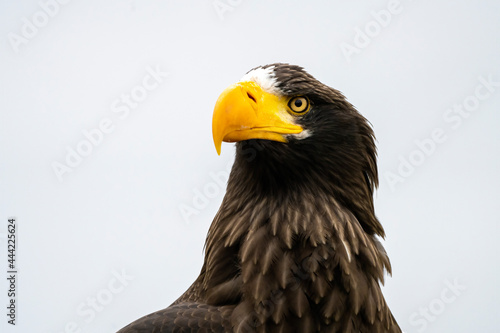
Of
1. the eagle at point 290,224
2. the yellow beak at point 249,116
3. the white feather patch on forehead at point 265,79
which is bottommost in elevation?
the eagle at point 290,224

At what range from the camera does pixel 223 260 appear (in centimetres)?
282

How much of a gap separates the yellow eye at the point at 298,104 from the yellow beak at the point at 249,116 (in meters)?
0.04

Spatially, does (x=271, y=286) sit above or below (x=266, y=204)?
below

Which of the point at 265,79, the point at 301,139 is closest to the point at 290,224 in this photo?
the point at 301,139

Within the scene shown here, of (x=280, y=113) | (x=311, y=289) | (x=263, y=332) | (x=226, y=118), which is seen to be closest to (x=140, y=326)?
(x=263, y=332)

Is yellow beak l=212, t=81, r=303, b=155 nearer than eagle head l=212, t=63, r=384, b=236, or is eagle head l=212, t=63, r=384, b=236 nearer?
yellow beak l=212, t=81, r=303, b=155

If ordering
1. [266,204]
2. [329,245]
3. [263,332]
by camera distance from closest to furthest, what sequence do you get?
[263,332] < [329,245] < [266,204]

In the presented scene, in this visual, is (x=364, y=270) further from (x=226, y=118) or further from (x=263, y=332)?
(x=226, y=118)

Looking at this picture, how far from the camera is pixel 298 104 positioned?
287 cm

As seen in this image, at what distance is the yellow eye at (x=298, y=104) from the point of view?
A: 2857 millimetres

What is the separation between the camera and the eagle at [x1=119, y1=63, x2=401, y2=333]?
2.57 m

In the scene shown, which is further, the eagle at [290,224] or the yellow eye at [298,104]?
the yellow eye at [298,104]

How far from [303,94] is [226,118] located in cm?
49

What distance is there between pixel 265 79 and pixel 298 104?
0.22 m
